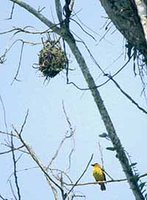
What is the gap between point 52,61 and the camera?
4.13 meters

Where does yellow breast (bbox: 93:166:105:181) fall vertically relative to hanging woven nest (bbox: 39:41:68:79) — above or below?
below

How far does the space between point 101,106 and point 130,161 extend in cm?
46

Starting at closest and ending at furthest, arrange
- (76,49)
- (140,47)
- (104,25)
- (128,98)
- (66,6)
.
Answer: (128,98)
(140,47)
(104,25)
(76,49)
(66,6)

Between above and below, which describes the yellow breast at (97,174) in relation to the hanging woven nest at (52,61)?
below

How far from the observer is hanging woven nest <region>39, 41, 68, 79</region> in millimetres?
4125

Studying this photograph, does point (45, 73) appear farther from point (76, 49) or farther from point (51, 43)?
point (76, 49)

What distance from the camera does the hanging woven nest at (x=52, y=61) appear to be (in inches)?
162

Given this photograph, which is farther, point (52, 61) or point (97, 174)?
point (97, 174)

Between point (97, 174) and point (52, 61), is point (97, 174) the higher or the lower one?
the lower one

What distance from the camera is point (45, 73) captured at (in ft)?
13.6

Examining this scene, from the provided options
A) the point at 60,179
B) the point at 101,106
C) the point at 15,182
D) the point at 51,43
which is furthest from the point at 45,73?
the point at 15,182

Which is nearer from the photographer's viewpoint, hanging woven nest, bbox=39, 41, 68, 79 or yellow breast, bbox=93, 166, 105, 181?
hanging woven nest, bbox=39, 41, 68, 79

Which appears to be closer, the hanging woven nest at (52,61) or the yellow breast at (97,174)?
the hanging woven nest at (52,61)

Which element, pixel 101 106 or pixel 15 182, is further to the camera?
pixel 101 106
